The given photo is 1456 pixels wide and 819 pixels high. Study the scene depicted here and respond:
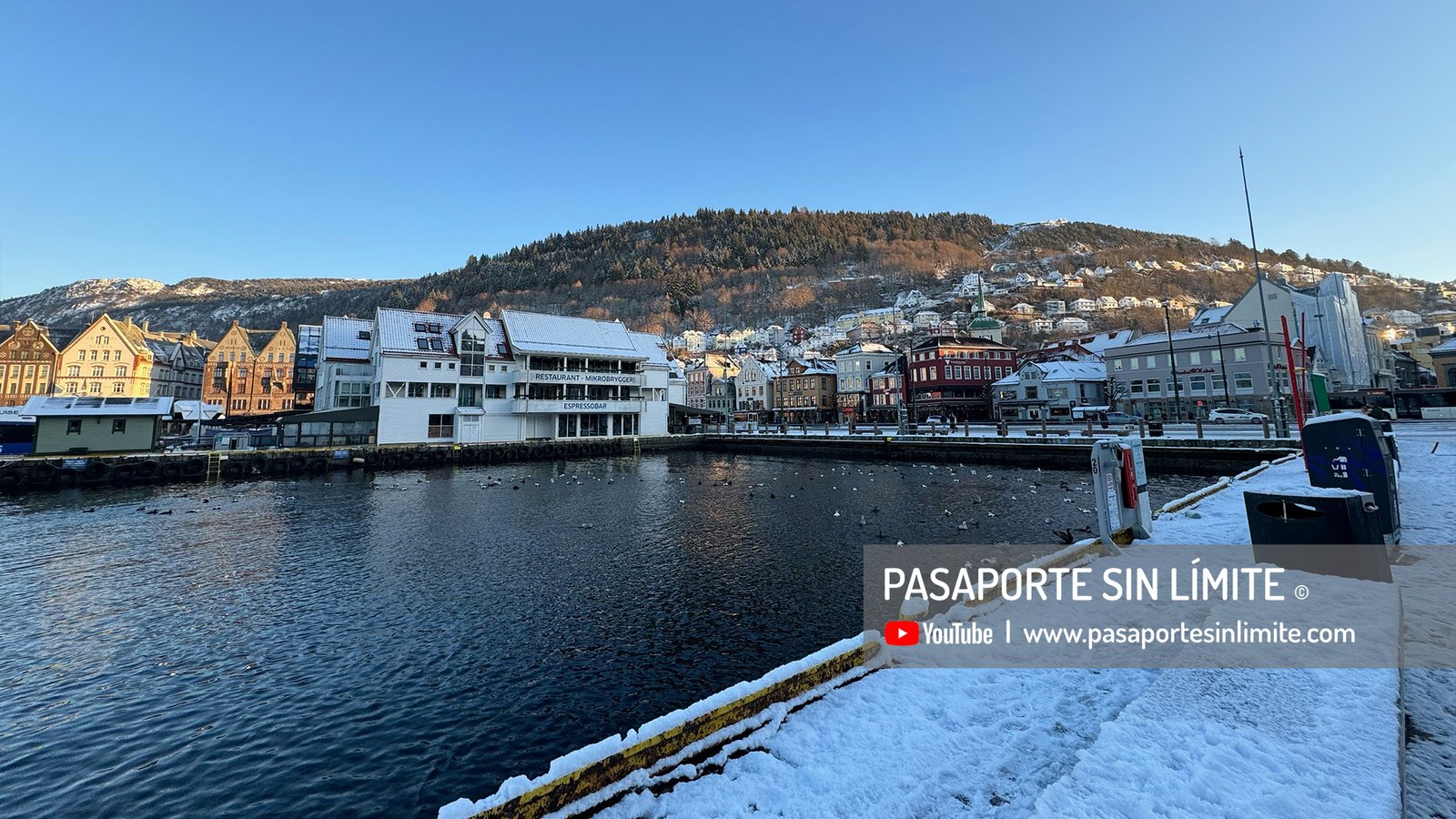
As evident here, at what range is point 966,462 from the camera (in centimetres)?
3888

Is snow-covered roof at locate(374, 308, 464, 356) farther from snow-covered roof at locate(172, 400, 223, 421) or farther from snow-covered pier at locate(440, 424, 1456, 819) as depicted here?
snow-covered pier at locate(440, 424, 1456, 819)

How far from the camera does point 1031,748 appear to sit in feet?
13.6

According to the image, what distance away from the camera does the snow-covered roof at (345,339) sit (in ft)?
180

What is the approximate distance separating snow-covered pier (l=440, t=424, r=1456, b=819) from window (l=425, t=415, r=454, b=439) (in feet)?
165

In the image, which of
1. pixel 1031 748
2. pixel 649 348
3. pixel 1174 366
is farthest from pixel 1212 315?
pixel 1031 748

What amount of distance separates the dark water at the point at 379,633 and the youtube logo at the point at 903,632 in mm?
2862

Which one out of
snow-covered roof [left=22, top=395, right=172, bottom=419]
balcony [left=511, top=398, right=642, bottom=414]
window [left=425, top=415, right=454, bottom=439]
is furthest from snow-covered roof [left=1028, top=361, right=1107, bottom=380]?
snow-covered roof [left=22, top=395, right=172, bottom=419]

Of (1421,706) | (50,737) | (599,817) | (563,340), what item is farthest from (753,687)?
(563,340)

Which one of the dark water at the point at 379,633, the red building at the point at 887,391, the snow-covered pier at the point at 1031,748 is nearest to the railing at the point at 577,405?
the dark water at the point at 379,633

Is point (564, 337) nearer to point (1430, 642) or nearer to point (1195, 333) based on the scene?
point (1430, 642)

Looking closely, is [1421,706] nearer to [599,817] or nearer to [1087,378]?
[599,817]

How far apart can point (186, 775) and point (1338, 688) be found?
11.3 metres

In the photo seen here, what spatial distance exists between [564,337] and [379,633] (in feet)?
158

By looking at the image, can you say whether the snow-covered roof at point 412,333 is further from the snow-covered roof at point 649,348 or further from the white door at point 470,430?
the snow-covered roof at point 649,348
